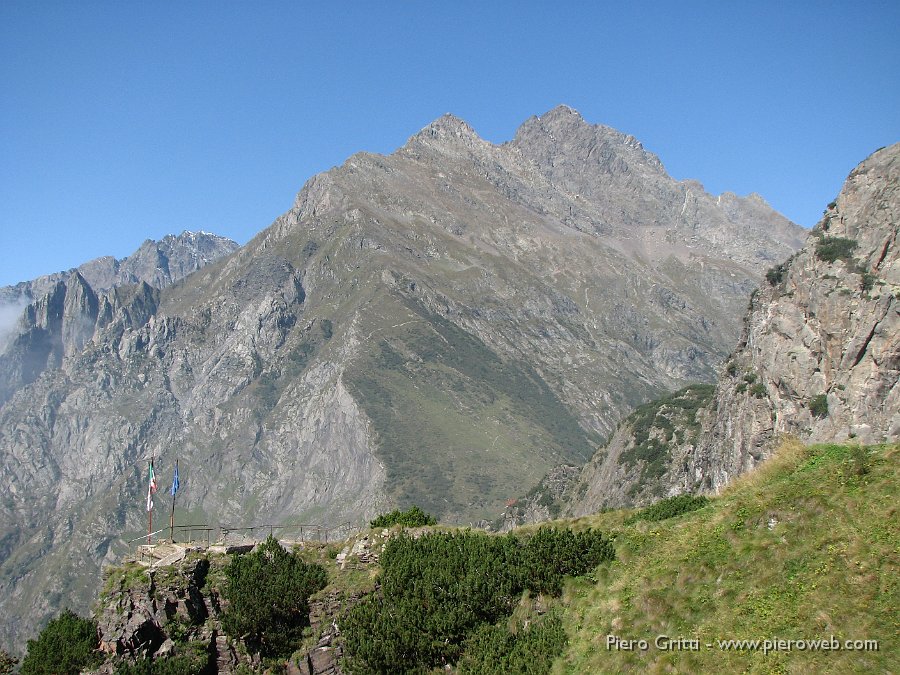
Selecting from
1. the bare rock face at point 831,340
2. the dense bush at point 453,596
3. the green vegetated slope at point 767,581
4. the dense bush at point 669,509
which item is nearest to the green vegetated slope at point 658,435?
the bare rock face at point 831,340

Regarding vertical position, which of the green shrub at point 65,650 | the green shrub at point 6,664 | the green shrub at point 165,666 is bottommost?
the green shrub at point 6,664

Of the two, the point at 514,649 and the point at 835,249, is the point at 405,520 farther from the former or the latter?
the point at 835,249

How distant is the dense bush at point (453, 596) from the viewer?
3462 centimetres

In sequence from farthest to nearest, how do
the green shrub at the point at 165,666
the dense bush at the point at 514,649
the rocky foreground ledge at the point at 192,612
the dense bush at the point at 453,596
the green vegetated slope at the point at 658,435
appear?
the green vegetated slope at the point at 658,435 → the rocky foreground ledge at the point at 192,612 → the green shrub at the point at 165,666 → the dense bush at the point at 453,596 → the dense bush at the point at 514,649

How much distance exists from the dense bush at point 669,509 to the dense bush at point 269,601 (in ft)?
58.8

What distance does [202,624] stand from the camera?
40.2m

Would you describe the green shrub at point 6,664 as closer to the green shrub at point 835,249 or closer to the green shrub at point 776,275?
the green shrub at point 835,249

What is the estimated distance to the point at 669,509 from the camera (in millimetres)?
37844

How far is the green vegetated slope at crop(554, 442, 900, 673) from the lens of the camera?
23391mm

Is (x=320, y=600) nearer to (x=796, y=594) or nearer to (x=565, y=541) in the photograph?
(x=565, y=541)

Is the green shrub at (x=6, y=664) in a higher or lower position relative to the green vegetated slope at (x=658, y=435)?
lower

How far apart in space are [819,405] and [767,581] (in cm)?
8620

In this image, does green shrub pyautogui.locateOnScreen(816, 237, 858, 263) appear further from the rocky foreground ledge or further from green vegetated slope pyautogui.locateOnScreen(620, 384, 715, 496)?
the rocky foreground ledge

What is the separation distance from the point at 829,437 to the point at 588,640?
79.6 m
